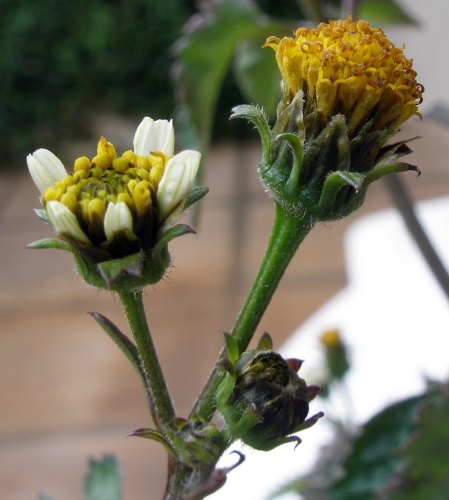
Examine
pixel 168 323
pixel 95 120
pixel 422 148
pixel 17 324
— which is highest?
pixel 95 120

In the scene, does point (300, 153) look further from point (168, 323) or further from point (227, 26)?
point (168, 323)

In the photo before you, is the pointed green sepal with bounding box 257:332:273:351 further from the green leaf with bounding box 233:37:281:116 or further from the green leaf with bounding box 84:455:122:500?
the green leaf with bounding box 233:37:281:116

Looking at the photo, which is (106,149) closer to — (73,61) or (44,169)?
(44,169)

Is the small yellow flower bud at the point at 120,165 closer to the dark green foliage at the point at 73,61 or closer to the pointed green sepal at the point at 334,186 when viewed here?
the pointed green sepal at the point at 334,186

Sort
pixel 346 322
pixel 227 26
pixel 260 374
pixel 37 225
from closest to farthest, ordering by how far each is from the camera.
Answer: pixel 260 374, pixel 227 26, pixel 346 322, pixel 37 225

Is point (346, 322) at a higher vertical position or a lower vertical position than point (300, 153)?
higher

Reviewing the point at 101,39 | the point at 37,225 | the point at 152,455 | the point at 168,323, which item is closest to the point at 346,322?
the point at 152,455
